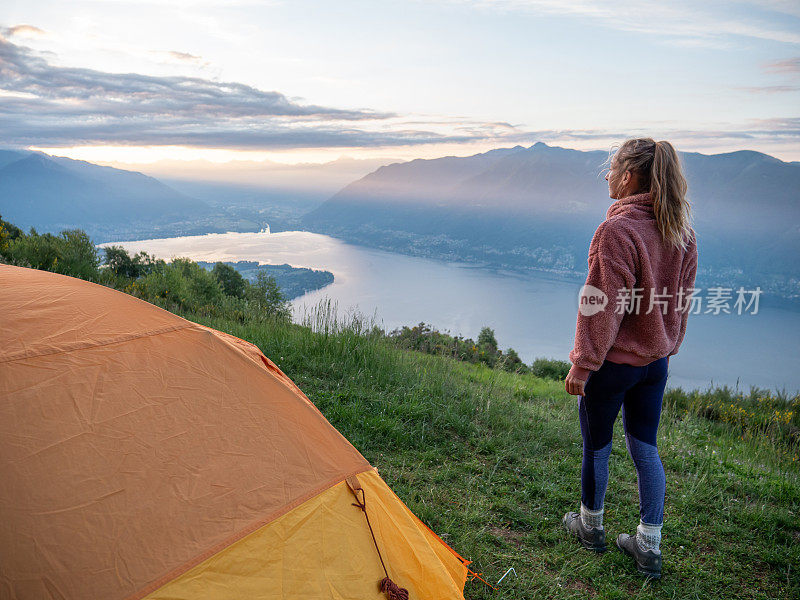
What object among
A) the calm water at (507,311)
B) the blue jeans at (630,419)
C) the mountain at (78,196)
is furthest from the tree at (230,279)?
the mountain at (78,196)

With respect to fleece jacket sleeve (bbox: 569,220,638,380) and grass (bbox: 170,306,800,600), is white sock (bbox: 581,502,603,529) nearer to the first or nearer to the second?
grass (bbox: 170,306,800,600)

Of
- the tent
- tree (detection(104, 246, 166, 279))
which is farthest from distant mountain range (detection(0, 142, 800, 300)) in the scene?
the tent

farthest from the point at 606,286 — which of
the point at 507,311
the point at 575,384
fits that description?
the point at 507,311

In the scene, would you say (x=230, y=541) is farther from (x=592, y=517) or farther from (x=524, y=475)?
(x=524, y=475)

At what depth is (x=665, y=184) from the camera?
8.23 feet

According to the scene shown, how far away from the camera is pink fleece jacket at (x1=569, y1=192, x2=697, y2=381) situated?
8.14 ft

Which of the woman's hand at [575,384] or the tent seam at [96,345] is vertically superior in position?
the tent seam at [96,345]

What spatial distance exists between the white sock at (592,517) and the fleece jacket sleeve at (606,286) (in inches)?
43.8

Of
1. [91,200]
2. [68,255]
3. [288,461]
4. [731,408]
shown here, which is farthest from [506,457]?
[91,200]

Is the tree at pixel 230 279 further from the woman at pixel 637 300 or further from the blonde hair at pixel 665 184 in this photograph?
the blonde hair at pixel 665 184

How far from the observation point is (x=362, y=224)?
107m

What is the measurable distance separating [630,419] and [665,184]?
4.41 feet

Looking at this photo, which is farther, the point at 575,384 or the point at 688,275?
the point at 688,275

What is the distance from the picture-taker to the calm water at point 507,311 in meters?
35.2
